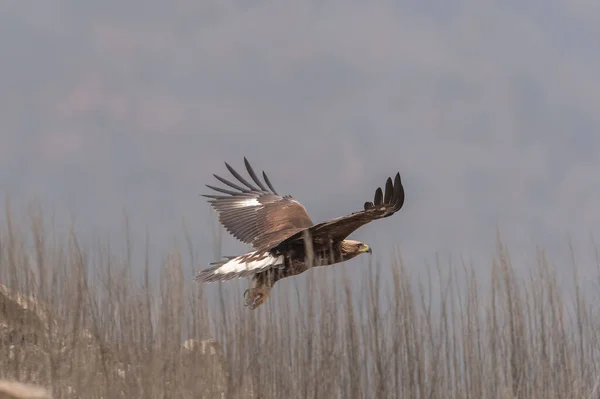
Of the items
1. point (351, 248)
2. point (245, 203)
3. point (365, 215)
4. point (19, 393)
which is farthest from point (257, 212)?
point (19, 393)

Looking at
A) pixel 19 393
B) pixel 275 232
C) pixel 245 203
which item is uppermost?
pixel 245 203

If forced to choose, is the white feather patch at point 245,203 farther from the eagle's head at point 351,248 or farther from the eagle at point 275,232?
the eagle's head at point 351,248

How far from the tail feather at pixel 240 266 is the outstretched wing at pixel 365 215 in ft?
0.44

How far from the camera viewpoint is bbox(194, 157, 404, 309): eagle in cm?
364

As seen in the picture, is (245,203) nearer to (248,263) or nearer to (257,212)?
(257,212)

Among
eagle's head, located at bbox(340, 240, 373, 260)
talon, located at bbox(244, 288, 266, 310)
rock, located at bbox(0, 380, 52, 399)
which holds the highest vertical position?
eagle's head, located at bbox(340, 240, 373, 260)

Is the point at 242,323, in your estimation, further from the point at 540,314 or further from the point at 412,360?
the point at 540,314

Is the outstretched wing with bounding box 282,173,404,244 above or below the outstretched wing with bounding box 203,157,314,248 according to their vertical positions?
below

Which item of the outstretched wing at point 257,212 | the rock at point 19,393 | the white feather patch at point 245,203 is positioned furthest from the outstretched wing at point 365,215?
the rock at point 19,393

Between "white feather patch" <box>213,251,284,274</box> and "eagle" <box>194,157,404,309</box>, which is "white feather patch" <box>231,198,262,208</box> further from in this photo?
"white feather patch" <box>213,251,284,274</box>

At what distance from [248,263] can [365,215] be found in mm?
722

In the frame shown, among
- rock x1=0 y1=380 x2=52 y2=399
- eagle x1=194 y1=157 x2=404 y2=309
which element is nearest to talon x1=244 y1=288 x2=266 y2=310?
eagle x1=194 y1=157 x2=404 y2=309

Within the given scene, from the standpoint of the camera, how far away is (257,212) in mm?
5188

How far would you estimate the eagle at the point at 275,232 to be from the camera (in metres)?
3.64
